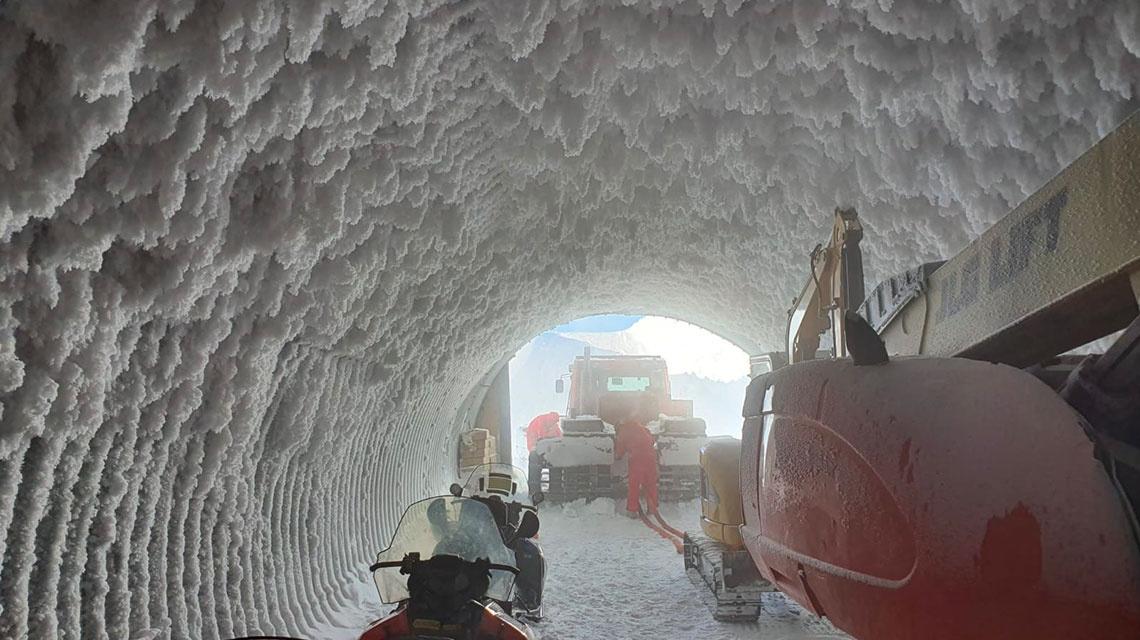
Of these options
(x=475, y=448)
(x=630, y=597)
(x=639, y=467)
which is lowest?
(x=630, y=597)

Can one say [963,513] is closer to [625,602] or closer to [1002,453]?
[1002,453]

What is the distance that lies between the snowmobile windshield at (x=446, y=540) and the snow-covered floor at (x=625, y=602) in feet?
5.37

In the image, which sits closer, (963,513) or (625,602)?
(963,513)

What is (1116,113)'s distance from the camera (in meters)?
2.40

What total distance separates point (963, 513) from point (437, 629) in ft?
5.96

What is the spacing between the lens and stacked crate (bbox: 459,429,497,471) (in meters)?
11.2

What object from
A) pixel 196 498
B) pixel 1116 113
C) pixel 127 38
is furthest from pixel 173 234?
pixel 1116 113

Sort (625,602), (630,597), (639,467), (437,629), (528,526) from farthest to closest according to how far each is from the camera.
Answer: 1. (639,467)
2. (630,597)
3. (625,602)
4. (528,526)
5. (437,629)

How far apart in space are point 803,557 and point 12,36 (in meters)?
2.30

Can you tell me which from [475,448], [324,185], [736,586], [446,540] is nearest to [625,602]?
[736,586]

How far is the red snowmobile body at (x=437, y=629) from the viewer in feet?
8.29

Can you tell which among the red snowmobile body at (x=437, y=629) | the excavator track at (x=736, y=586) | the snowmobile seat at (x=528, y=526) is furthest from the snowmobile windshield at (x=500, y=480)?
the red snowmobile body at (x=437, y=629)

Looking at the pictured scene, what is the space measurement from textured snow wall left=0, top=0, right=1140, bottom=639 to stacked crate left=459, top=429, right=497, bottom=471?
5409 millimetres

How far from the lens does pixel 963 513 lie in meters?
1.31
